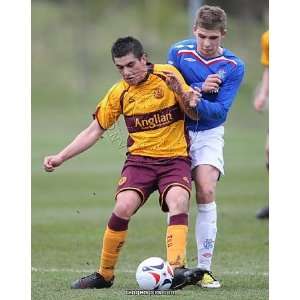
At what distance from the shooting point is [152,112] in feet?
27.6

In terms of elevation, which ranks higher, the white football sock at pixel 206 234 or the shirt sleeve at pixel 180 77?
the shirt sleeve at pixel 180 77

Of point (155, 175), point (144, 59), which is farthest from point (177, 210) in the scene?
point (144, 59)

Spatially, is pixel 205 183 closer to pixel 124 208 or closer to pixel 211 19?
pixel 124 208

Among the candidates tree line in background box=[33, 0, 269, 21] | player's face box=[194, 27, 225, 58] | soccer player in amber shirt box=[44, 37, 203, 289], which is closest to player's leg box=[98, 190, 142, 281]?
soccer player in amber shirt box=[44, 37, 203, 289]

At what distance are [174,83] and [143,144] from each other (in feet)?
1.76

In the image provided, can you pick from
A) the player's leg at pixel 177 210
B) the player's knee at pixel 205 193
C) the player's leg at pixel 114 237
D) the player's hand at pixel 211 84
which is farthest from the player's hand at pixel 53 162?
the player's hand at pixel 211 84

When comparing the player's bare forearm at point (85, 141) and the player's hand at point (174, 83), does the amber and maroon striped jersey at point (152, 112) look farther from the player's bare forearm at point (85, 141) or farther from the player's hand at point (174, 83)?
the player's bare forearm at point (85, 141)

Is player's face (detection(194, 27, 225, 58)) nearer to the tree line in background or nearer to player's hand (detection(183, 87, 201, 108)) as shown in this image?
player's hand (detection(183, 87, 201, 108))

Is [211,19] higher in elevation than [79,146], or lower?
higher

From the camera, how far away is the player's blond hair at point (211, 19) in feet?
27.7

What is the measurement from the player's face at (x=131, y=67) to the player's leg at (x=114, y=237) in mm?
853

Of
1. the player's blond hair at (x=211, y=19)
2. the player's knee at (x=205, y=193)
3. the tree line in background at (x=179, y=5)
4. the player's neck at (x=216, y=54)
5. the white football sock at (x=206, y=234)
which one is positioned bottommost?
the white football sock at (x=206, y=234)
